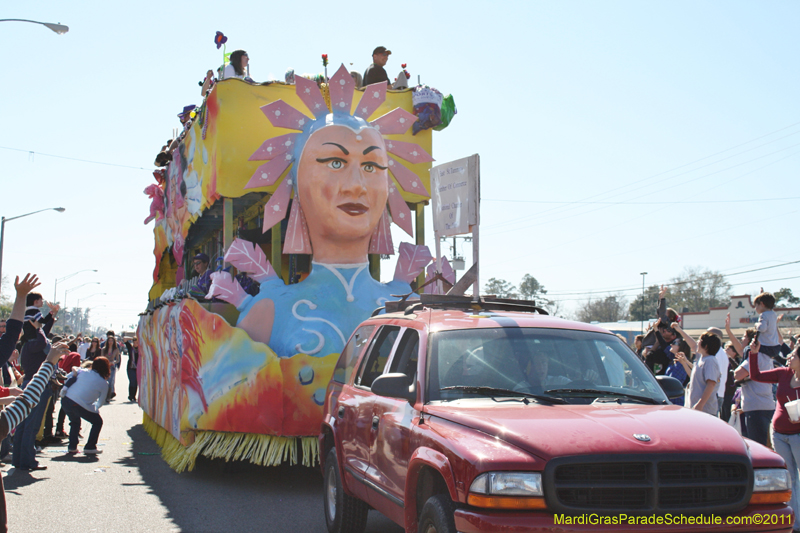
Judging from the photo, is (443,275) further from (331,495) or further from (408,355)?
(408,355)

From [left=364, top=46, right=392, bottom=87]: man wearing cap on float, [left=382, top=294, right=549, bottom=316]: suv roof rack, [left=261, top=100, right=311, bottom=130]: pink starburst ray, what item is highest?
[left=364, top=46, right=392, bottom=87]: man wearing cap on float

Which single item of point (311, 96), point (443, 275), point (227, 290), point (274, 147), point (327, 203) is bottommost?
point (227, 290)

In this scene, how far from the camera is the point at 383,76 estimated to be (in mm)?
11945

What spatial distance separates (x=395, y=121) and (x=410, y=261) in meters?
1.95

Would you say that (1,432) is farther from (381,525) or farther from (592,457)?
(381,525)

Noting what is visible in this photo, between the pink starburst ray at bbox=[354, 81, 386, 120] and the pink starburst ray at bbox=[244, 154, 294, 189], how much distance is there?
3.68 feet

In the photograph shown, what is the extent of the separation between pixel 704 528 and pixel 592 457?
646 millimetres

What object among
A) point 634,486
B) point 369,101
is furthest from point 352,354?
point 369,101

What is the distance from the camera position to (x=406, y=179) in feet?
35.2

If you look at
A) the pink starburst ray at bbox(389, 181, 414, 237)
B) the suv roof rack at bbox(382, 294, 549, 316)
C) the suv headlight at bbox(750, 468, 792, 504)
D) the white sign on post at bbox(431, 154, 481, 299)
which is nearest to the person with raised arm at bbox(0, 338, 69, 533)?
the suv roof rack at bbox(382, 294, 549, 316)

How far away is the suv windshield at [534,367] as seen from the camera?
4.64 meters

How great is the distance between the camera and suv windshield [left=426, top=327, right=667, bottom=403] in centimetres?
464

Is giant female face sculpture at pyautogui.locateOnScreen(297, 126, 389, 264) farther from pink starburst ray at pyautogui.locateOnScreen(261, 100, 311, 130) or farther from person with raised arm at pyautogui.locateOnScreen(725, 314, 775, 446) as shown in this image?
person with raised arm at pyautogui.locateOnScreen(725, 314, 775, 446)

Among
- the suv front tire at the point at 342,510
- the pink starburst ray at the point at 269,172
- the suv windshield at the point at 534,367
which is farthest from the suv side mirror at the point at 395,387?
the pink starburst ray at the point at 269,172
